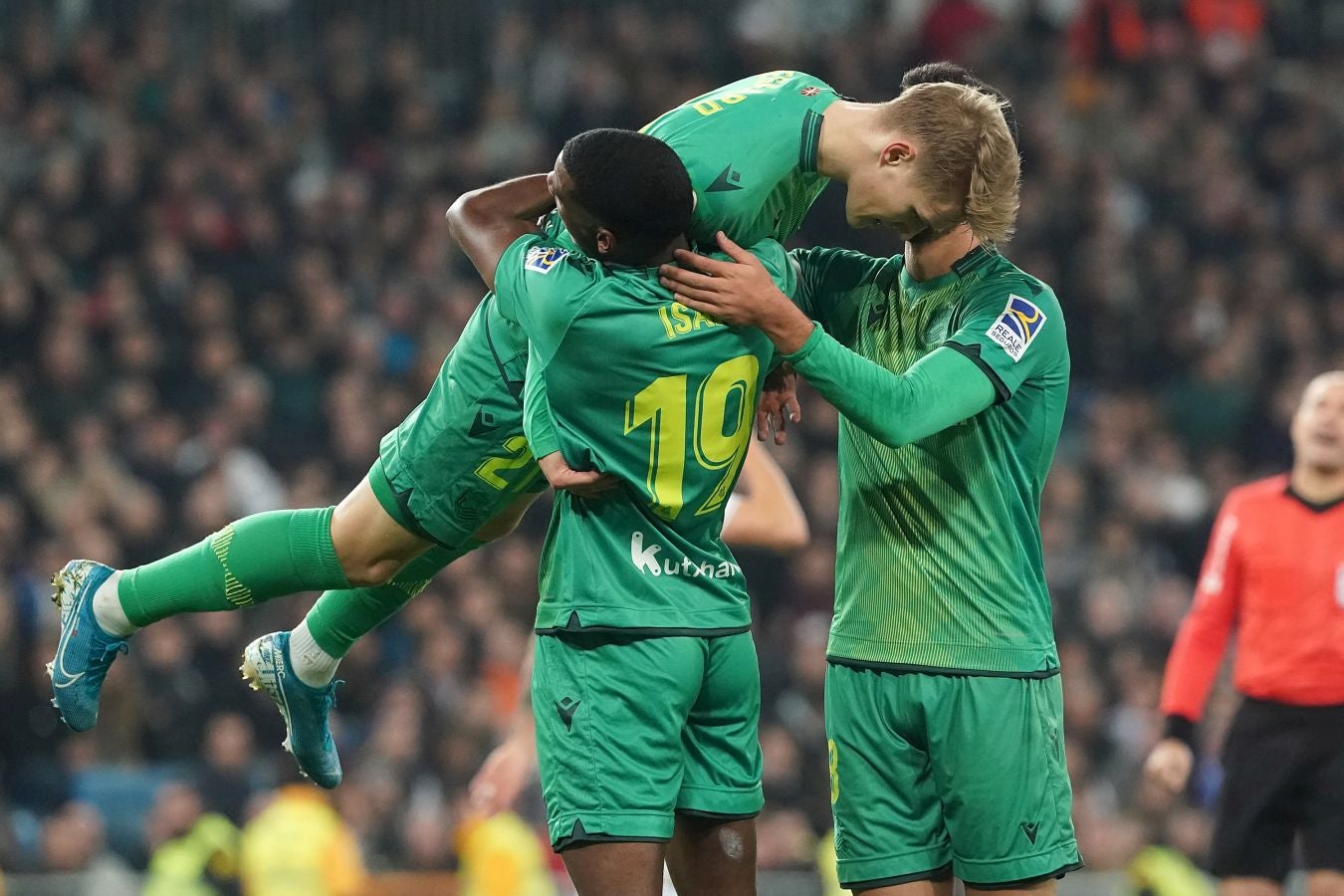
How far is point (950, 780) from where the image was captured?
3.94m

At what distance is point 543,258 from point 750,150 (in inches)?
20.0

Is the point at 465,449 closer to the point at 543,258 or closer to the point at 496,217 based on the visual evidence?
the point at 496,217

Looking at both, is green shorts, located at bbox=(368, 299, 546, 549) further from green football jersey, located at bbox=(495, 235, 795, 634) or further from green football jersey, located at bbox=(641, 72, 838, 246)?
green football jersey, located at bbox=(641, 72, 838, 246)

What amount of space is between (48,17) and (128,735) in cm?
A: 563

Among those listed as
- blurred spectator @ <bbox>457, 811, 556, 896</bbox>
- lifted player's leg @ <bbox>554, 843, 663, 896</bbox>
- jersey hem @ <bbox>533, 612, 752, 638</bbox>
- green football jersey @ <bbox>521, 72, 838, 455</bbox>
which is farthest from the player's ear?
blurred spectator @ <bbox>457, 811, 556, 896</bbox>

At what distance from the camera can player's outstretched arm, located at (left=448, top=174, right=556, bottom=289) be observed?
396cm

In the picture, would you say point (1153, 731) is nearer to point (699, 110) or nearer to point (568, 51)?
point (568, 51)

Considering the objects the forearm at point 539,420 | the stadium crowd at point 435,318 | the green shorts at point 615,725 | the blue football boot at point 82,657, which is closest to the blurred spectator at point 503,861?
the stadium crowd at point 435,318

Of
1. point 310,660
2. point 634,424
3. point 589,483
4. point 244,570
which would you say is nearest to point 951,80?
point 634,424

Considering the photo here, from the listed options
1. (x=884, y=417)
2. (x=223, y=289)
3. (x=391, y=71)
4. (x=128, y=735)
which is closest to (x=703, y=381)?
(x=884, y=417)

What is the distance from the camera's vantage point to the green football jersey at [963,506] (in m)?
3.94

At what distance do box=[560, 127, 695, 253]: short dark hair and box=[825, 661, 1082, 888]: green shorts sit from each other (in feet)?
3.62

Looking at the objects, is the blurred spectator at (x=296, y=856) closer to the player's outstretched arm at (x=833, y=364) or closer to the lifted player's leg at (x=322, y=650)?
the lifted player's leg at (x=322, y=650)

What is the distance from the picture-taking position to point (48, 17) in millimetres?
12805
